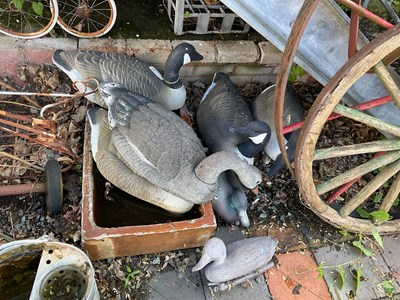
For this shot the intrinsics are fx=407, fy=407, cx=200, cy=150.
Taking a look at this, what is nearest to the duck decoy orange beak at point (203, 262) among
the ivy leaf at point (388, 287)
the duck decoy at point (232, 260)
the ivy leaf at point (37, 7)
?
the duck decoy at point (232, 260)

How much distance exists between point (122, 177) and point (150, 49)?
3.01 feet

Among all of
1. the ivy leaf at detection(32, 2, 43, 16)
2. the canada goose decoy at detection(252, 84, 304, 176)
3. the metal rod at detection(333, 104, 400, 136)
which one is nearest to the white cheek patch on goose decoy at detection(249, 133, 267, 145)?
the canada goose decoy at detection(252, 84, 304, 176)

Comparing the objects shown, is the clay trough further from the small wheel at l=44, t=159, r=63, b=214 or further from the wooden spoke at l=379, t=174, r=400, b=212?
the wooden spoke at l=379, t=174, r=400, b=212

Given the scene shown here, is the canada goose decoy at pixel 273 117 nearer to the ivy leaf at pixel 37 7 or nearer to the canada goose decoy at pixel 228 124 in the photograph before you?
Result: the canada goose decoy at pixel 228 124

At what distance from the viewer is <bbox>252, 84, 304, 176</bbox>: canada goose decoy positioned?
2.33 metres

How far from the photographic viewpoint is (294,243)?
234cm

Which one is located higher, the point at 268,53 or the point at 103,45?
the point at 268,53

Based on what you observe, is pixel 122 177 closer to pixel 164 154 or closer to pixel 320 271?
pixel 164 154

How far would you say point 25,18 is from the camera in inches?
101

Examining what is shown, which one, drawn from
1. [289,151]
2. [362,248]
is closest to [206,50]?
[289,151]

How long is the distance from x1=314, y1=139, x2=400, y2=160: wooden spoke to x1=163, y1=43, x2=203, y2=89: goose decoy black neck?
38.3 inches

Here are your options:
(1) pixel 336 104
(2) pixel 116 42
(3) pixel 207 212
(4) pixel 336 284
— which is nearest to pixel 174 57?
(2) pixel 116 42

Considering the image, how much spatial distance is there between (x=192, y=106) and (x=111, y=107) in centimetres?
85

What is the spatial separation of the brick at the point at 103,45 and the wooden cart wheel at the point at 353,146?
1.33 m
